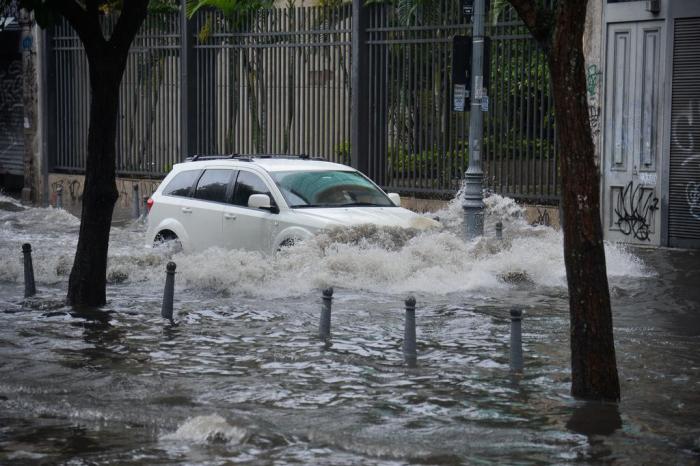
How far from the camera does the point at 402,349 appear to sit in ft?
34.8

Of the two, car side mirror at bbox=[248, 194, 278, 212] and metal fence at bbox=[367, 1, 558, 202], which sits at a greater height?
metal fence at bbox=[367, 1, 558, 202]

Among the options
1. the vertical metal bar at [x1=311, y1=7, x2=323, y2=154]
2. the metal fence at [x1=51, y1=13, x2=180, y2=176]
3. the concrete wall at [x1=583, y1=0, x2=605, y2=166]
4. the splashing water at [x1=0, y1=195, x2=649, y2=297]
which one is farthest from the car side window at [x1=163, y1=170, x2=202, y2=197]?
the metal fence at [x1=51, y1=13, x2=180, y2=176]

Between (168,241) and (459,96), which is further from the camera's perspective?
(459,96)

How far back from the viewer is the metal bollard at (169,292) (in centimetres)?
1189

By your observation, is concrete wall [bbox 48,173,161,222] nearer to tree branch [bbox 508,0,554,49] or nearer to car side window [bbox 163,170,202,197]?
car side window [bbox 163,170,202,197]

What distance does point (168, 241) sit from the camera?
16.1m

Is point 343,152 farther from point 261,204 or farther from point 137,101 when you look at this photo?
point 261,204

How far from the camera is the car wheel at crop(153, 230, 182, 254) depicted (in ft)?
52.5

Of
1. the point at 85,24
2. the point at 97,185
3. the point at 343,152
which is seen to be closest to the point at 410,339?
the point at 97,185

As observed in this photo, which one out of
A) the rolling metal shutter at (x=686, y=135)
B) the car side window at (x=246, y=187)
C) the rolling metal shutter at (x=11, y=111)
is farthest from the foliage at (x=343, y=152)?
the rolling metal shutter at (x=11, y=111)

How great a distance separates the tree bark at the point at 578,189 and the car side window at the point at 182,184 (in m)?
8.60

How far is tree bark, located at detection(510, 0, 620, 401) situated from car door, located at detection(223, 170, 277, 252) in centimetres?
695

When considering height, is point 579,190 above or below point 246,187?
above

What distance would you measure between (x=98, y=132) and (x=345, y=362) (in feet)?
13.9
